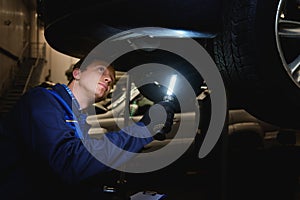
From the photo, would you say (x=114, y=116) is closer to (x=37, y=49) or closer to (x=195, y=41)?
(x=195, y=41)

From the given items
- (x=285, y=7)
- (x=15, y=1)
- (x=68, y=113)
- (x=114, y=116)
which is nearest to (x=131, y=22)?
(x=68, y=113)

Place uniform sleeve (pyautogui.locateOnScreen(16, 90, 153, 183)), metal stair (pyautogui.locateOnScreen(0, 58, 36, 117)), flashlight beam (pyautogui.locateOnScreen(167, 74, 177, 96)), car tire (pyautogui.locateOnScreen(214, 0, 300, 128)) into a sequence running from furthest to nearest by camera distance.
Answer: metal stair (pyautogui.locateOnScreen(0, 58, 36, 117)) < flashlight beam (pyautogui.locateOnScreen(167, 74, 177, 96)) < car tire (pyautogui.locateOnScreen(214, 0, 300, 128)) < uniform sleeve (pyautogui.locateOnScreen(16, 90, 153, 183))

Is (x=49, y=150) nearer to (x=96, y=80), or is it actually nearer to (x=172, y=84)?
(x=96, y=80)

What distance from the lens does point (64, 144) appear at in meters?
1.08

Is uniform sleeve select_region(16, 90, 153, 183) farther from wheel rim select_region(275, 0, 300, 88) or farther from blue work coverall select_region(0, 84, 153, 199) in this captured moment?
wheel rim select_region(275, 0, 300, 88)

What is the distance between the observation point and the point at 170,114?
133cm

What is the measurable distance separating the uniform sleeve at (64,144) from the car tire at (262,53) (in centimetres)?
48

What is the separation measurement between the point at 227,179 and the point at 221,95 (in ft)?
1.52

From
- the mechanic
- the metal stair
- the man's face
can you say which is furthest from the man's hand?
the metal stair

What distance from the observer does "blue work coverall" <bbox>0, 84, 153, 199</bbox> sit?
1.08m

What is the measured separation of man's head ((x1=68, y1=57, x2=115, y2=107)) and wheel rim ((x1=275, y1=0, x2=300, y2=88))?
0.67 meters

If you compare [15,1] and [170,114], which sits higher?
[15,1]

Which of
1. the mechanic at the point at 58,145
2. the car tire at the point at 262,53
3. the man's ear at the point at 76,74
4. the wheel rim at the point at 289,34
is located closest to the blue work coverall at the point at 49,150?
the mechanic at the point at 58,145

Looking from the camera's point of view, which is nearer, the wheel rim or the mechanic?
the mechanic
